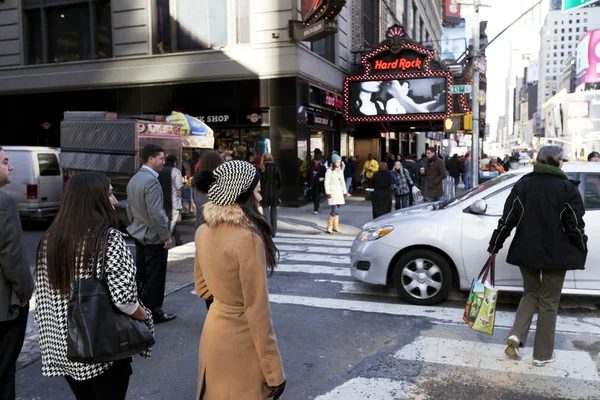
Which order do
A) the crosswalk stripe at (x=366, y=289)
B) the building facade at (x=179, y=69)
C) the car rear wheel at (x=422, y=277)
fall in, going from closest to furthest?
the car rear wheel at (x=422, y=277) → the crosswalk stripe at (x=366, y=289) → the building facade at (x=179, y=69)

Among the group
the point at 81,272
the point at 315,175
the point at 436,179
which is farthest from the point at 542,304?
the point at 315,175

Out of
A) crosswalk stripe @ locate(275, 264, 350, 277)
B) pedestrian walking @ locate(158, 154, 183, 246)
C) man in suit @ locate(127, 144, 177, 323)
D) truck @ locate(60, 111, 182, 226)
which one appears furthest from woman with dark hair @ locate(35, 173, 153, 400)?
truck @ locate(60, 111, 182, 226)

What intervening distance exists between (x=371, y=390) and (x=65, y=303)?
2.50 m

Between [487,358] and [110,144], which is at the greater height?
[110,144]

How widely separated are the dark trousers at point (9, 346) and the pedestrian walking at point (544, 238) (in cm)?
383

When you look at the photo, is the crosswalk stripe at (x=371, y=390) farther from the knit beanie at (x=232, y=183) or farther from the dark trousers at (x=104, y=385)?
the knit beanie at (x=232, y=183)

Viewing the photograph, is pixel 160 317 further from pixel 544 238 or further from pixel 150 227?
pixel 544 238

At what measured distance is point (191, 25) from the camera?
1856cm

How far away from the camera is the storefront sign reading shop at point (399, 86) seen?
66.2 feet

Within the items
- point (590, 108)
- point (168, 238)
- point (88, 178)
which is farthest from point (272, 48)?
point (590, 108)

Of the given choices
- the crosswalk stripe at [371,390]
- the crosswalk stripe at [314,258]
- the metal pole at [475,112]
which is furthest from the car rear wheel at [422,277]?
the metal pole at [475,112]

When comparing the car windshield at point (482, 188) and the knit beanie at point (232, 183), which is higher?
the knit beanie at point (232, 183)

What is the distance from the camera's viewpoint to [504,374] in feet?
14.6

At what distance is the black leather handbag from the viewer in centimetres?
254
